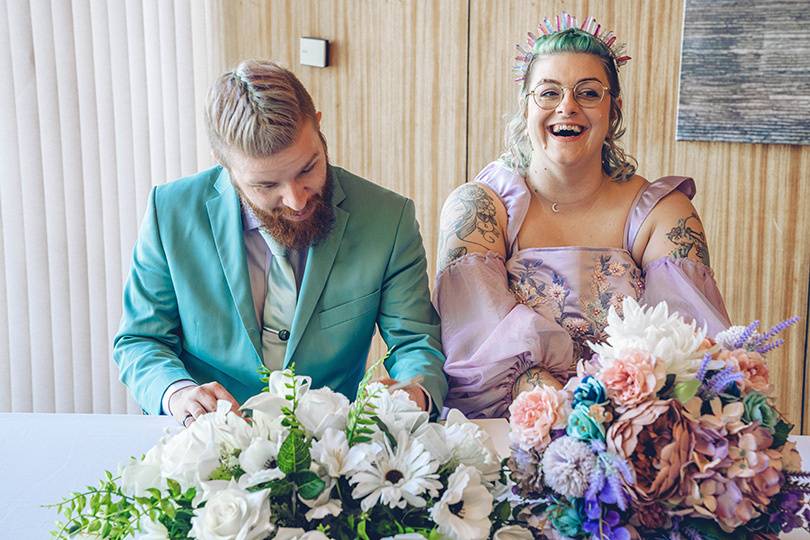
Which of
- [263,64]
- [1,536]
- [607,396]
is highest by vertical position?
[263,64]

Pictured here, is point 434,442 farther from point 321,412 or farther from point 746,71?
point 746,71

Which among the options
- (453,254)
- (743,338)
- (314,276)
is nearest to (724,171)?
(453,254)

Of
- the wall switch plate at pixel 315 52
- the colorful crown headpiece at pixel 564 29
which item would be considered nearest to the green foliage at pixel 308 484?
the colorful crown headpiece at pixel 564 29

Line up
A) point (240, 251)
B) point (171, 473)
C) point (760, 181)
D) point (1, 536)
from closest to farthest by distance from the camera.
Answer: point (171, 473) < point (1, 536) < point (240, 251) < point (760, 181)

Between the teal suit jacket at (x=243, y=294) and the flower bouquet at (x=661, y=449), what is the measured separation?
0.75 m

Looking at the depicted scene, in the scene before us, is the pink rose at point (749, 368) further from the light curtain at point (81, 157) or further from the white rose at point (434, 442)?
the light curtain at point (81, 157)

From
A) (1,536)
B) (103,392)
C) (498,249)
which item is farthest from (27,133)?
(1,536)

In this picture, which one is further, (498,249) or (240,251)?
(498,249)

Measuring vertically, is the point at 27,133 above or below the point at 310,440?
above

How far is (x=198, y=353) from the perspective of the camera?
181 centimetres

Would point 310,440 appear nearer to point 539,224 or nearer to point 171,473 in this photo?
point 171,473

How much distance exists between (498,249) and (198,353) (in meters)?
0.73

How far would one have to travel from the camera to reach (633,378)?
94cm

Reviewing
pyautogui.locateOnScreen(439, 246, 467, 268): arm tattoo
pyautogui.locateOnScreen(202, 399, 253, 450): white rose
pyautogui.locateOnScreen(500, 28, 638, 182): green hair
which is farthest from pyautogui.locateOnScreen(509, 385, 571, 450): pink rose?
pyautogui.locateOnScreen(500, 28, 638, 182): green hair
